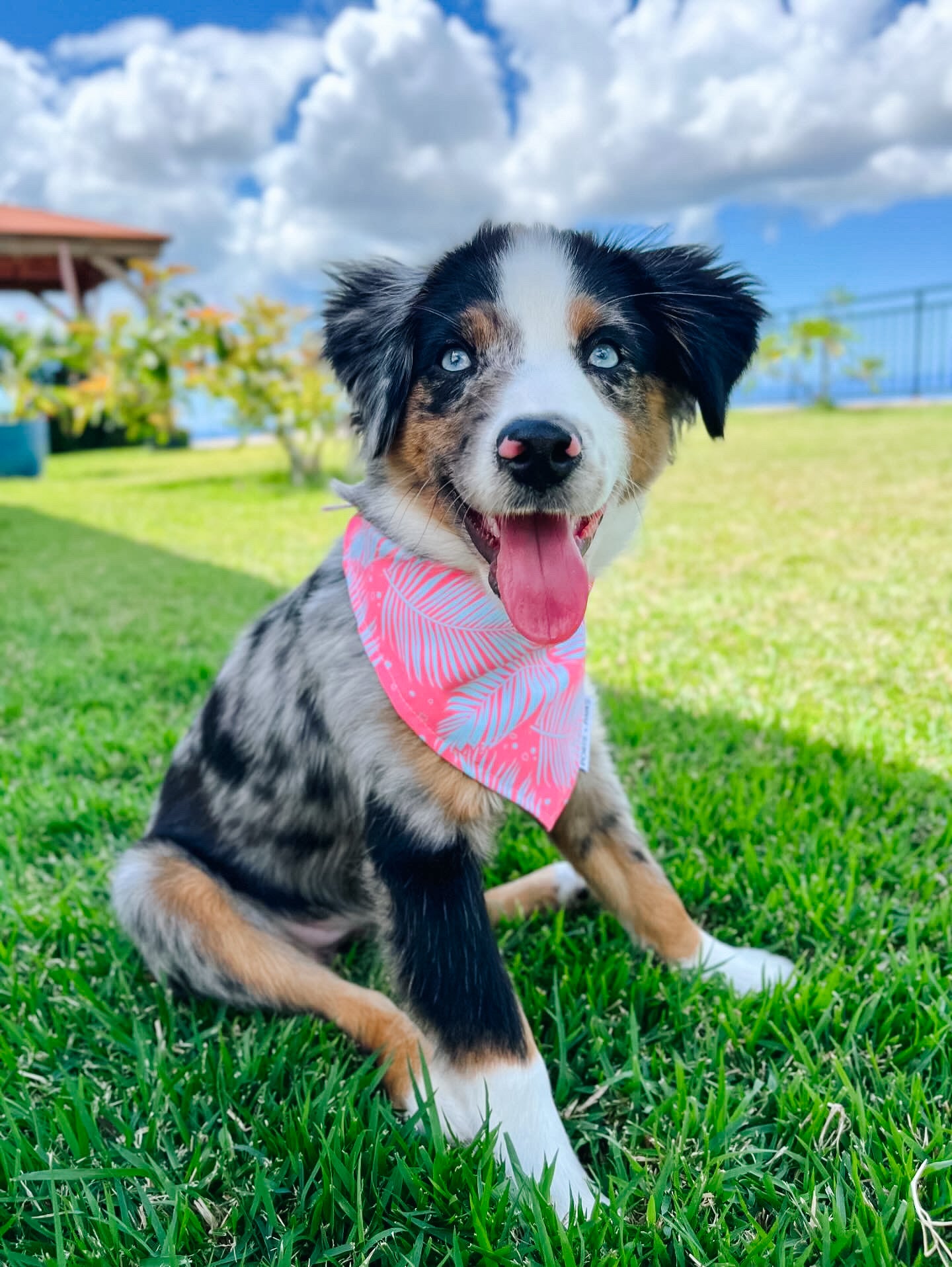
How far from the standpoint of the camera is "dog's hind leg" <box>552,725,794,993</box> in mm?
2168

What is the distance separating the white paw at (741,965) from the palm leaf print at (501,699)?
0.69 meters

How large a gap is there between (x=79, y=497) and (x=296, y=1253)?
1234 cm

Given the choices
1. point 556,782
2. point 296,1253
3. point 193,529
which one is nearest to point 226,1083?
point 296,1253

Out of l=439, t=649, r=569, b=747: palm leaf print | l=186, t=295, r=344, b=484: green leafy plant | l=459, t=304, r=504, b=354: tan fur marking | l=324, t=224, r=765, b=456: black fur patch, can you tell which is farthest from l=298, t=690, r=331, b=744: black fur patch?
l=186, t=295, r=344, b=484: green leafy plant

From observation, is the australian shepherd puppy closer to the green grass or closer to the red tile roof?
the green grass

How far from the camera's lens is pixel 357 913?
90.6 inches

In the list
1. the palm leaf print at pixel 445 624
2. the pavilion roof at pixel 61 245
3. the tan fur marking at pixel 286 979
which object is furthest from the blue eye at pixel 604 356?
the pavilion roof at pixel 61 245

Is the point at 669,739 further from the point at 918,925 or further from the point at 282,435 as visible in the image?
the point at 282,435

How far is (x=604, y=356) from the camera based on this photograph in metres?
2.00

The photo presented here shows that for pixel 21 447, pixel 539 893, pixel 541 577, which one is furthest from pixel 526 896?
pixel 21 447

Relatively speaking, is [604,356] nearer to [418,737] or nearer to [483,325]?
[483,325]

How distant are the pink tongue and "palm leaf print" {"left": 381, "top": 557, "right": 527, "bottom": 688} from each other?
12cm

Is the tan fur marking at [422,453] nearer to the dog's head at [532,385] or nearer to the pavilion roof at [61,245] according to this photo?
the dog's head at [532,385]

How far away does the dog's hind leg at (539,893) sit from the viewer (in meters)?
2.42
